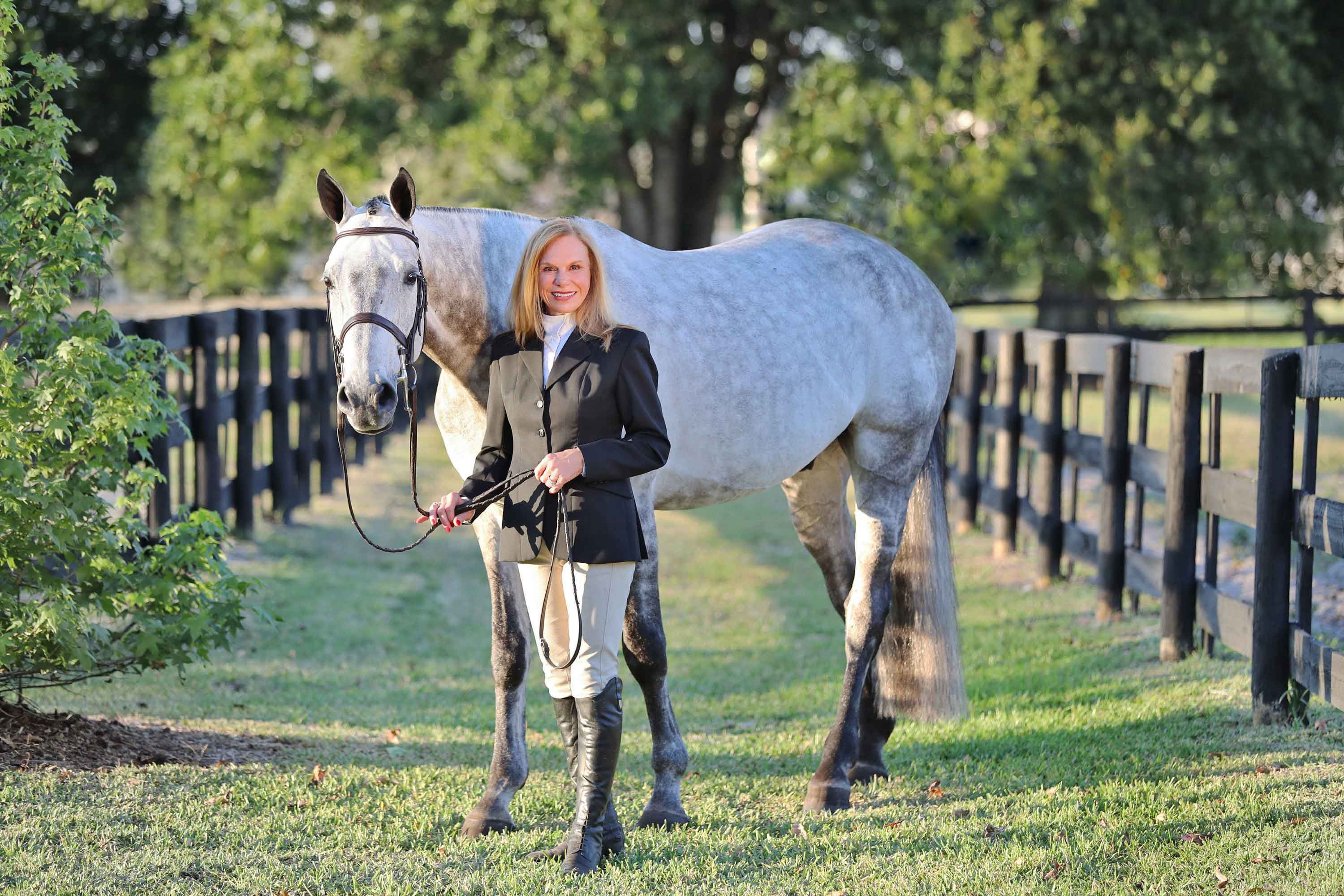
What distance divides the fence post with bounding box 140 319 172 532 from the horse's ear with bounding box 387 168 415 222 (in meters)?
3.43

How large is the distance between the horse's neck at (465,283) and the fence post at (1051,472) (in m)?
5.00

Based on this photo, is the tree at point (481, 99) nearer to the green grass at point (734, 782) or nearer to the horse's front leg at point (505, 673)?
the green grass at point (734, 782)

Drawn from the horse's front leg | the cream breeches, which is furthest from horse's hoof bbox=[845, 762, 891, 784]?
the cream breeches

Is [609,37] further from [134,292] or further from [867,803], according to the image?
[134,292]

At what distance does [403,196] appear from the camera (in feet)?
11.6

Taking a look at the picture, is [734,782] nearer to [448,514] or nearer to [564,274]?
[448,514]

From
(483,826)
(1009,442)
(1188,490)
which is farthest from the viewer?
(1009,442)

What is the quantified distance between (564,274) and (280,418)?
6957 millimetres

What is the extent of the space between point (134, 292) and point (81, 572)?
23351mm

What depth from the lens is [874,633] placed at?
15.2 feet

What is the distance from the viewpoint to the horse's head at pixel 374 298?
331cm

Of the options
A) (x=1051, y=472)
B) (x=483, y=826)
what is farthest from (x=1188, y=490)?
(x=483, y=826)

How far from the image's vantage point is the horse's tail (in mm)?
4910

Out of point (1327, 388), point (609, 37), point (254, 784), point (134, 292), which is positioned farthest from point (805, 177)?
point (134, 292)
